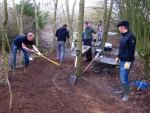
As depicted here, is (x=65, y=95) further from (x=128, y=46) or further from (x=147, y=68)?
(x=147, y=68)

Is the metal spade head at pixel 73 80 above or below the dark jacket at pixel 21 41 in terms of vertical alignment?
below

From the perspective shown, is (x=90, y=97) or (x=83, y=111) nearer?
(x=83, y=111)

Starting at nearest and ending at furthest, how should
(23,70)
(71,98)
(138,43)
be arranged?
(71,98) → (138,43) → (23,70)

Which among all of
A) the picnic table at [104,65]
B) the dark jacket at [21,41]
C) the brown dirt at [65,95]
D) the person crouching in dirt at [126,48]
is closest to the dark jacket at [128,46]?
the person crouching in dirt at [126,48]

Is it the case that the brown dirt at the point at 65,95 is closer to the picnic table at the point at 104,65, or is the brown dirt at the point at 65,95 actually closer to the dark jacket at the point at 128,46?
the picnic table at the point at 104,65

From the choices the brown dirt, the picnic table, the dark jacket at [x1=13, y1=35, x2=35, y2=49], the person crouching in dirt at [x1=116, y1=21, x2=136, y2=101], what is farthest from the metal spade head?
the dark jacket at [x1=13, y1=35, x2=35, y2=49]

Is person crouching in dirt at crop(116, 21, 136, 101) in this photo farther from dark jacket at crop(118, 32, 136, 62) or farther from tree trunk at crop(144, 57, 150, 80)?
tree trunk at crop(144, 57, 150, 80)

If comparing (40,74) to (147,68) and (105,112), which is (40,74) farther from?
(105,112)

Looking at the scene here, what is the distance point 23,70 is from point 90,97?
516 centimetres

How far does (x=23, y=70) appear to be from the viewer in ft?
50.2

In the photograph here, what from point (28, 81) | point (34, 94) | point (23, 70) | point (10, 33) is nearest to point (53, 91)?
point (34, 94)

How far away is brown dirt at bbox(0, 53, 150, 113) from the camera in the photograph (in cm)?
954

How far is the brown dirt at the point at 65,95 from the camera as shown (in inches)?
376

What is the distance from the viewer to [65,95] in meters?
10.8
